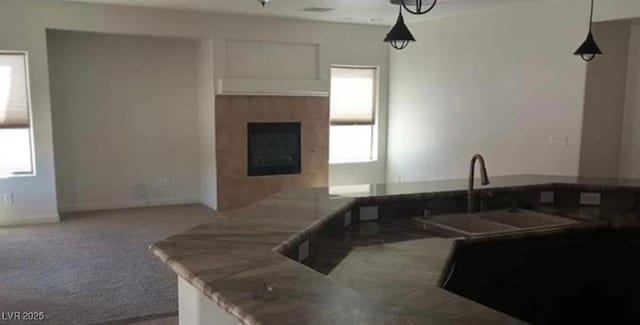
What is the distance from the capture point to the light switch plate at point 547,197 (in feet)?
12.0

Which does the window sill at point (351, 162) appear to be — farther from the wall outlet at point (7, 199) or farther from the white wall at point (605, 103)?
the wall outlet at point (7, 199)

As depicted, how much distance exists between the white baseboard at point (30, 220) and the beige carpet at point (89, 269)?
0.54ft

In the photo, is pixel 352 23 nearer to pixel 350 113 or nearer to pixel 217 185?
pixel 350 113

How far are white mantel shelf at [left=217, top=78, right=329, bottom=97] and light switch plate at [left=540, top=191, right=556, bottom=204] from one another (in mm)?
4458

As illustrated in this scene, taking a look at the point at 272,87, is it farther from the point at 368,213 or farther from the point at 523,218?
the point at 523,218

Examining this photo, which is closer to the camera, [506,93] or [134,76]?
[506,93]

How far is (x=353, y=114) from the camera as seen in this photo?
8.25m

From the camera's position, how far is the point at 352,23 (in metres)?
7.88

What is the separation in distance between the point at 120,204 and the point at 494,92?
5361 mm

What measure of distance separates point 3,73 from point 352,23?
4.69m

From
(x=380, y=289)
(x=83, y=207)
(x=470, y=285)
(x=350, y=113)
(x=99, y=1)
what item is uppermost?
(x=99, y=1)

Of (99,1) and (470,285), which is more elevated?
(99,1)

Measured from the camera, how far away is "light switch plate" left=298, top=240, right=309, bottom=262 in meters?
2.20

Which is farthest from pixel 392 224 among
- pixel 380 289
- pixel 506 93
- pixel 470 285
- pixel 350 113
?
pixel 350 113
